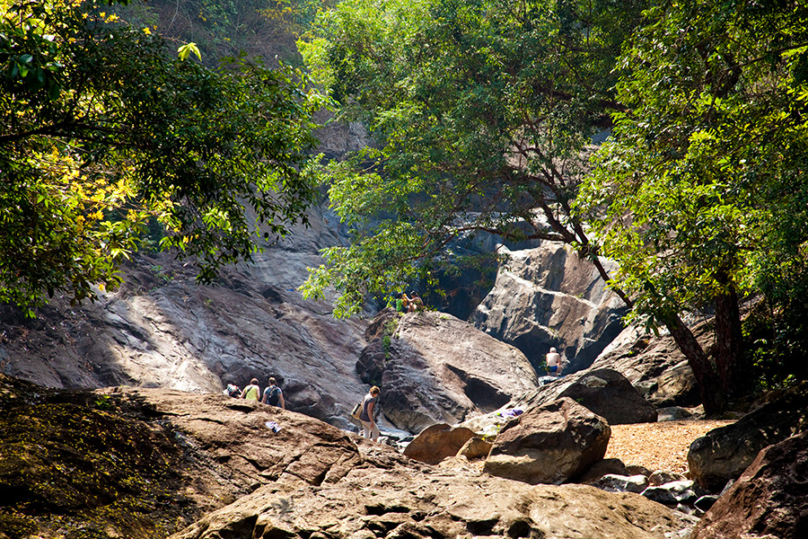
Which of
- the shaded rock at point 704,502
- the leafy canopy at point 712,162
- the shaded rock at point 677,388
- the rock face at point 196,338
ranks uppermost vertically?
the leafy canopy at point 712,162

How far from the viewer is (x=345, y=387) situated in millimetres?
21125

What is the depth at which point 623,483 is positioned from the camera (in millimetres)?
6297

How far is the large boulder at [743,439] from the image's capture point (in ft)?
17.9

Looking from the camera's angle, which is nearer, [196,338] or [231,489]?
[231,489]

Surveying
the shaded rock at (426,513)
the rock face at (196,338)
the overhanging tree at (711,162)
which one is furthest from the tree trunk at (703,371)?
the rock face at (196,338)

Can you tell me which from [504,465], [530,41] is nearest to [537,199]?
[530,41]

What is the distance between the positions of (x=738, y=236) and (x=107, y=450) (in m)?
7.40

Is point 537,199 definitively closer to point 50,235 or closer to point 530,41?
point 530,41

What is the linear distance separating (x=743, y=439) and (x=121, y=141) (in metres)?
7.78

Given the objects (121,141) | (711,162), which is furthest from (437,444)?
(121,141)

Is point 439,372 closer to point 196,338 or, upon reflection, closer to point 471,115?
point 196,338

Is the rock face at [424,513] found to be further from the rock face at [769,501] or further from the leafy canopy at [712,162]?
the leafy canopy at [712,162]

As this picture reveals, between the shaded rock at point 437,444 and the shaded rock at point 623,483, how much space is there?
156 inches

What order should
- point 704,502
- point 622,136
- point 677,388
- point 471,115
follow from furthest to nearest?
point 471,115 → point 677,388 → point 622,136 → point 704,502
